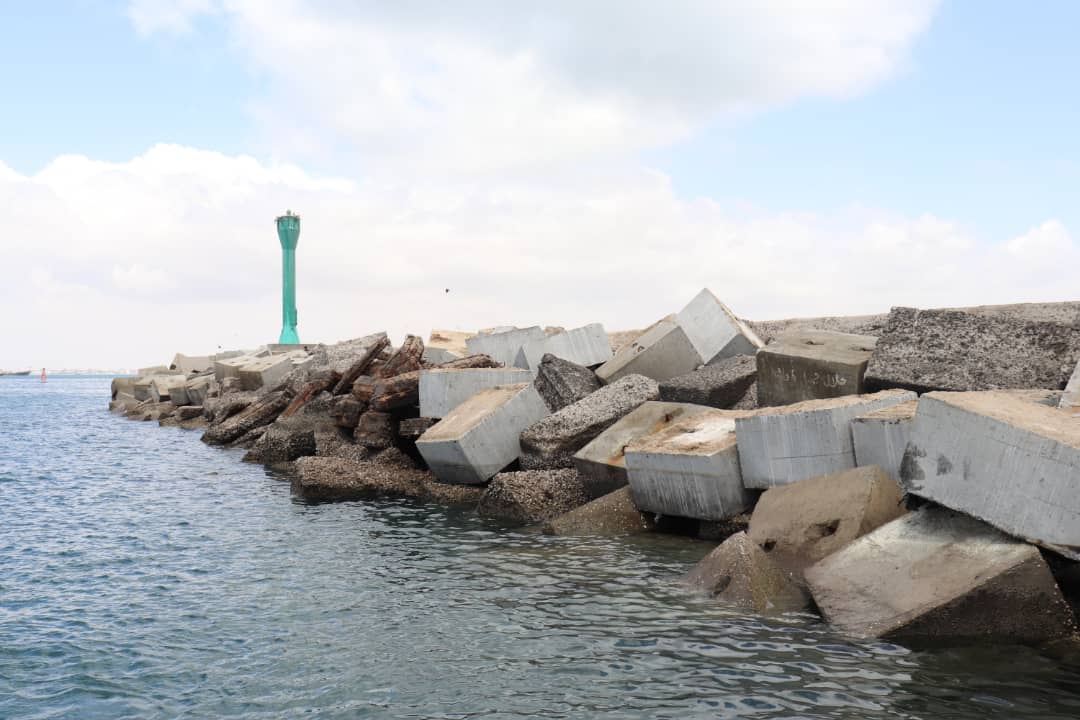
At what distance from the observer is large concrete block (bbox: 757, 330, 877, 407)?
8430 millimetres

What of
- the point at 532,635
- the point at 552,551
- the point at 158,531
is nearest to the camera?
the point at 532,635

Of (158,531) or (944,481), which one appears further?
(158,531)

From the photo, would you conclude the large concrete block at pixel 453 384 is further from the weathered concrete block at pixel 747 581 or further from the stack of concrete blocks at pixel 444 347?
the weathered concrete block at pixel 747 581

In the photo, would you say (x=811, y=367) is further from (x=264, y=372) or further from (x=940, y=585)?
(x=264, y=372)

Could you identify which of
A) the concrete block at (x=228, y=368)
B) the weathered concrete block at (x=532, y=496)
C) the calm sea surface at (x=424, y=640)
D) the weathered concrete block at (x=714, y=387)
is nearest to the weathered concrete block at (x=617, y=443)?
the weathered concrete block at (x=532, y=496)

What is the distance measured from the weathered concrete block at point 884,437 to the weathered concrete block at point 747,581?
1.16 metres

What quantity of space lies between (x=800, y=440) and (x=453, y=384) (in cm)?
591

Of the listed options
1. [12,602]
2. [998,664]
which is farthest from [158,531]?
[998,664]

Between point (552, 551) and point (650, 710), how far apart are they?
3345 millimetres

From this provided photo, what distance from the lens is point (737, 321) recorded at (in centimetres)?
1155

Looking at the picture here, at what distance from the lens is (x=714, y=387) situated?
31.4ft

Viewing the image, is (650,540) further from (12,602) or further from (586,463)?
(12,602)

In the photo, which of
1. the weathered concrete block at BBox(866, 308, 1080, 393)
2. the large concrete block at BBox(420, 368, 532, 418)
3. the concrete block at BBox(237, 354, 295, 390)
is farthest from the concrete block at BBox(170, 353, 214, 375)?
the weathered concrete block at BBox(866, 308, 1080, 393)

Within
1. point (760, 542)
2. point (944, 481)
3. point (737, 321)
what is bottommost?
point (760, 542)
